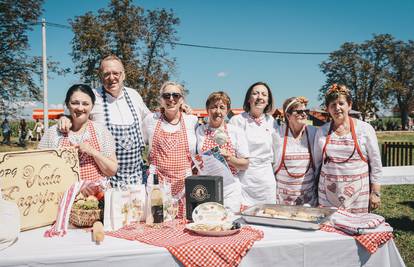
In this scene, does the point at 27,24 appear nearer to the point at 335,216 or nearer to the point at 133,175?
the point at 133,175

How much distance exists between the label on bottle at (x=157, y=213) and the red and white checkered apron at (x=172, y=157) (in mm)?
582

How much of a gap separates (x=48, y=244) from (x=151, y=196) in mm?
636

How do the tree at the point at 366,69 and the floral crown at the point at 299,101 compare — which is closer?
the floral crown at the point at 299,101

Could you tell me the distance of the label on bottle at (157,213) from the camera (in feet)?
7.30

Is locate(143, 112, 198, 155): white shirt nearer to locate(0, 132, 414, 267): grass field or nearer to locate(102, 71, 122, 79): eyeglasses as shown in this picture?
locate(102, 71, 122, 79): eyeglasses

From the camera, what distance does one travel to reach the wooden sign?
2.04m

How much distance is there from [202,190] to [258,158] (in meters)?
0.97

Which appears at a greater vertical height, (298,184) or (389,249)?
(298,184)

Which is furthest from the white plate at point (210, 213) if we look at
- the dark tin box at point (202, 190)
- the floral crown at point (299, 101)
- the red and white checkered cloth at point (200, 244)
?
the floral crown at point (299, 101)

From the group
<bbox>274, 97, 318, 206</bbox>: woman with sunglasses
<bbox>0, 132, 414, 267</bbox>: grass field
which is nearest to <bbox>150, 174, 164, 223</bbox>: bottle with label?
<bbox>274, 97, 318, 206</bbox>: woman with sunglasses

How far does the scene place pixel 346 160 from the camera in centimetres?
280

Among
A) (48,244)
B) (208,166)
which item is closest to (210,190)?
(208,166)

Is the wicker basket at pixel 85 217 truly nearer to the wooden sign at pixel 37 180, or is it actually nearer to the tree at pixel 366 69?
the wooden sign at pixel 37 180

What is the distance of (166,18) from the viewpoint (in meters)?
18.8
